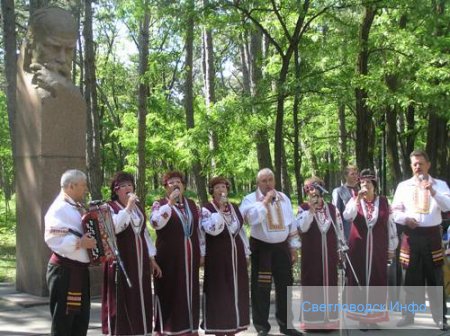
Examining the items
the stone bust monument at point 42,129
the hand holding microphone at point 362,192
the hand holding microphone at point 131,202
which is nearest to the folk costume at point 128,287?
the hand holding microphone at point 131,202

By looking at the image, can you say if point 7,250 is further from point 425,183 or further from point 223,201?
point 425,183

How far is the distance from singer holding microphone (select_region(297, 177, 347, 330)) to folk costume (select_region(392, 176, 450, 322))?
95cm

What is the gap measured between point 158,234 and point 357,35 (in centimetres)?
798

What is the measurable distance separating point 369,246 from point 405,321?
3.51 ft

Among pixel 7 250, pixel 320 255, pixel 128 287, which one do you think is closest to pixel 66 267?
pixel 128 287

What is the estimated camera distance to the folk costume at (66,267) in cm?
489

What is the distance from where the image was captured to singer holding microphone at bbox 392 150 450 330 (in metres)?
7.03

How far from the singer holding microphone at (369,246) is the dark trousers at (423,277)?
355 mm

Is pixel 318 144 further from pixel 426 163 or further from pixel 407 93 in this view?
pixel 426 163

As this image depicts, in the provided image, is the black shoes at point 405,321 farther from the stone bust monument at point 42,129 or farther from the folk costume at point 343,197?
the stone bust monument at point 42,129

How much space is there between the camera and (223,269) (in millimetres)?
6164

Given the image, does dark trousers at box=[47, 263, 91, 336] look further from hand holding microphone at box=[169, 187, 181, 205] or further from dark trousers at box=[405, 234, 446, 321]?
dark trousers at box=[405, 234, 446, 321]

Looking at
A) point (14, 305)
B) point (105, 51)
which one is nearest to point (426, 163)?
point (14, 305)

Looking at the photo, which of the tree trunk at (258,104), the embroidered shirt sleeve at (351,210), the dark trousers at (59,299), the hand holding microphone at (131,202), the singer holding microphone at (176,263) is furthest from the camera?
the tree trunk at (258,104)
